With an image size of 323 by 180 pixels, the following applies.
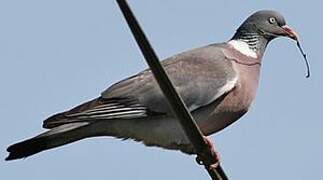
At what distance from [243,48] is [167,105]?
1446 mm

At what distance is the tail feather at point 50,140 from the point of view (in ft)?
20.5

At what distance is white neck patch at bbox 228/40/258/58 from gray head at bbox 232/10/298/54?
Result: 0.08 m

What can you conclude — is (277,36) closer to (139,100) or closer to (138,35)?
(139,100)

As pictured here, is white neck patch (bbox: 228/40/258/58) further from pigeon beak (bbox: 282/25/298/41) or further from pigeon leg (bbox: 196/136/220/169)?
pigeon leg (bbox: 196/136/220/169)

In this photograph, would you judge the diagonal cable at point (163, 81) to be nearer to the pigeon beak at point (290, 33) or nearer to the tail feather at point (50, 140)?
the tail feather at point (50, 140)

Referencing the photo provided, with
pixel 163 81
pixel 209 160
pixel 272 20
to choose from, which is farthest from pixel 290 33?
pixel 163 81

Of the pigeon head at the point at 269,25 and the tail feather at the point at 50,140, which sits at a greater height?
the tail feather at the point at 50,140

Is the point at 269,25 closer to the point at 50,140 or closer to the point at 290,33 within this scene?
the point at 290,33

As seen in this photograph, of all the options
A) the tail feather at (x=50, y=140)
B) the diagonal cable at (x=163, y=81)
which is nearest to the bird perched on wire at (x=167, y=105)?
the tail feather at (x=50, y=140)

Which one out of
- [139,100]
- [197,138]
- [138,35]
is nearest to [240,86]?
[139,100]

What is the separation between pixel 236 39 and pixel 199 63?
0.97 m

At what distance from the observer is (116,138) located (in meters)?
7.11

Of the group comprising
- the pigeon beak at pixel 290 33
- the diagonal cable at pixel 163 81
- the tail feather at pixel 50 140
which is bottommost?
the pigeon beak at pixel 290 33

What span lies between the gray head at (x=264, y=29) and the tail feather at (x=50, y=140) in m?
2.05
